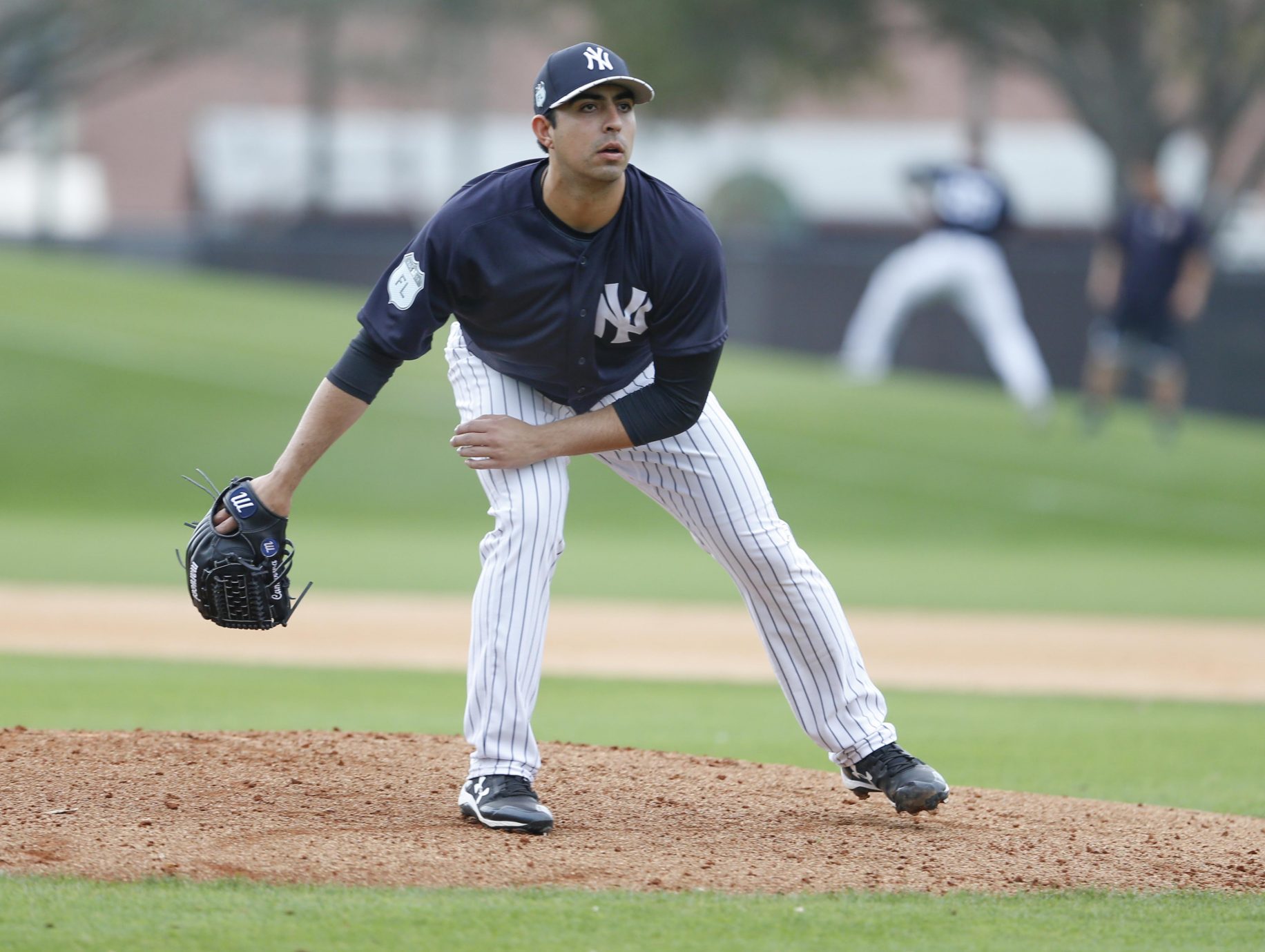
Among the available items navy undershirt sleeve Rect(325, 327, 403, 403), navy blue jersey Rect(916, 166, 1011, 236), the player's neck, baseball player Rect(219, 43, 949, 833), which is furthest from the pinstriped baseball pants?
navy blue jersey Rect(916, 166, 1011, 236)

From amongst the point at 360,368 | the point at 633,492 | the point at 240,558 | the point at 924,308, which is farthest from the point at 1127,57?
the point at 240,558

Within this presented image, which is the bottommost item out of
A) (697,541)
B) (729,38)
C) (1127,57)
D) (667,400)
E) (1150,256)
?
(697,541)

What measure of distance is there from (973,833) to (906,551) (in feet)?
34.4

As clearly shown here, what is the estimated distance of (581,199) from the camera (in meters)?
4.15

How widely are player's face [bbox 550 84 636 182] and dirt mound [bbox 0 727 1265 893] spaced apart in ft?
5.09

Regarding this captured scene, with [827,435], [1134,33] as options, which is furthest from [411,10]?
[827,435]

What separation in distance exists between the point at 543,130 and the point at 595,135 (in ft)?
0.53

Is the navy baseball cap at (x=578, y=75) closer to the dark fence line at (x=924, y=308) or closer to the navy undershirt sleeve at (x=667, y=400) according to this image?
the navy undershirt sleeve at (x=667, y=400)

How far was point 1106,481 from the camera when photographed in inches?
637

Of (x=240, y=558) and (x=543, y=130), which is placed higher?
(x=543, y=130)

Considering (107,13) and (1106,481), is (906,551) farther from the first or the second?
(107,13)

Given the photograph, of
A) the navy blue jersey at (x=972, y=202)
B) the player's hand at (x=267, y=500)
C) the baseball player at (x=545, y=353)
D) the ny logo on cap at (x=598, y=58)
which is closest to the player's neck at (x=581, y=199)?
the baseball player at (x=545, y=353)

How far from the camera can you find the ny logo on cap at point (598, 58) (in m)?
4.09

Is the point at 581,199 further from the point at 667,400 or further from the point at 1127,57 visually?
the point at 1127,57
